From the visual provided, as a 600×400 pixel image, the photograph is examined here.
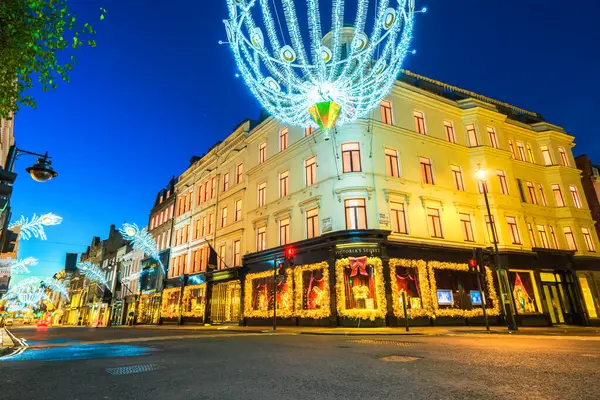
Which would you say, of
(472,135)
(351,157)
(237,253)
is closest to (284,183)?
(351,157)

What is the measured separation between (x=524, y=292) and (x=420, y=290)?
8764 millimetres

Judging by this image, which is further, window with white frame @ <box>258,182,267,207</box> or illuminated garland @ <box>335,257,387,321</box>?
window with white frame @ <box>258,182,267,207</box>

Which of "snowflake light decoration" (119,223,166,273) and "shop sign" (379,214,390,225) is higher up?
"snowflake light decoration" (119,223,166,273)

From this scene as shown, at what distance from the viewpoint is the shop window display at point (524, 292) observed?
22797 mm

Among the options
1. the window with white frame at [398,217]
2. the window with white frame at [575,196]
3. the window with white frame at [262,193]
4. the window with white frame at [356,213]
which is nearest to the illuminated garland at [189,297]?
the window with white frame at [262,193]

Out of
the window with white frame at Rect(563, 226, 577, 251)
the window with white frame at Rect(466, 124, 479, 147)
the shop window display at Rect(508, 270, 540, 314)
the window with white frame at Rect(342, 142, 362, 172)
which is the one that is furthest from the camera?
the window with white frame at Rect(563, 226, 577, 251)

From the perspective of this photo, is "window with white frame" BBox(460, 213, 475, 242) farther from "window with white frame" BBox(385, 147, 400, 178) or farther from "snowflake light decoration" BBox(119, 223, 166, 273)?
"snowflake light decoration" BBox(119, 223, 166, 273)

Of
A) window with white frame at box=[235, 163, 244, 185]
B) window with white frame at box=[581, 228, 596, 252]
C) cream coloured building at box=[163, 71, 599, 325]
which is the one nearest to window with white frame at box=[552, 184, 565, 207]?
cream coloured building at box=[163, 71, 599, 325]

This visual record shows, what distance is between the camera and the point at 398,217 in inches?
843

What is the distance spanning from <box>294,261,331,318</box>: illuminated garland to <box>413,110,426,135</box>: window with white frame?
12.6m

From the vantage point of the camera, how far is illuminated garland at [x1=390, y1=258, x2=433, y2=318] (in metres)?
19.4

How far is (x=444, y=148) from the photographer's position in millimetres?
25047

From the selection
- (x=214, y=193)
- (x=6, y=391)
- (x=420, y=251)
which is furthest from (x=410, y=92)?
(x=6, y=391)

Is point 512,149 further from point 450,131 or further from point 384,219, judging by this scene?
point 384,219
